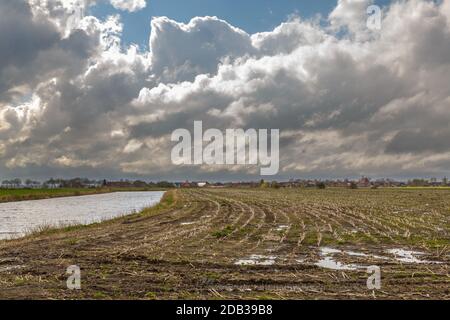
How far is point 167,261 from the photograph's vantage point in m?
13.9

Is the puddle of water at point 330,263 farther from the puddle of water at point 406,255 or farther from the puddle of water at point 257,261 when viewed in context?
the puddle of water at point 406,255

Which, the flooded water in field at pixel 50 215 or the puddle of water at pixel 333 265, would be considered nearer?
the puddle of water at pixel 333 265

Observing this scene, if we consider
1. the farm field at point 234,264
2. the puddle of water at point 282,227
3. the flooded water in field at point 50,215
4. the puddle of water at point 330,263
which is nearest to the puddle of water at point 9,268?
the farm field at point 234,264

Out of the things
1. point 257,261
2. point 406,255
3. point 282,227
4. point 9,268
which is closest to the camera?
point 9,268

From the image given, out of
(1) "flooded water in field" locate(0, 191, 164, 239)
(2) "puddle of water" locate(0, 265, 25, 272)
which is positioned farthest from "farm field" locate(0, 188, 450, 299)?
(1) "flooded water in field" locate(0, 191, 164, 239)

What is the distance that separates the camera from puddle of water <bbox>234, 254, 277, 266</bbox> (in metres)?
13.3

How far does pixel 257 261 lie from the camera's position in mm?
13922

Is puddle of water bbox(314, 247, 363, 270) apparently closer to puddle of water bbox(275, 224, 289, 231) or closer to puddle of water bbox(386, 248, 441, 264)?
puddle of water bbox(386, 248, 441, 264)

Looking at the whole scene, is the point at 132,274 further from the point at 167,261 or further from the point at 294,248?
the point at 294,248

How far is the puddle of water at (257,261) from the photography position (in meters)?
13.3

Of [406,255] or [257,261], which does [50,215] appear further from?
[406,255]

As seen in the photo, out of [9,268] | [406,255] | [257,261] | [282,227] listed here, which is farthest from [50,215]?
[406,255]

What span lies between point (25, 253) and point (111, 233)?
6788 millimetres
